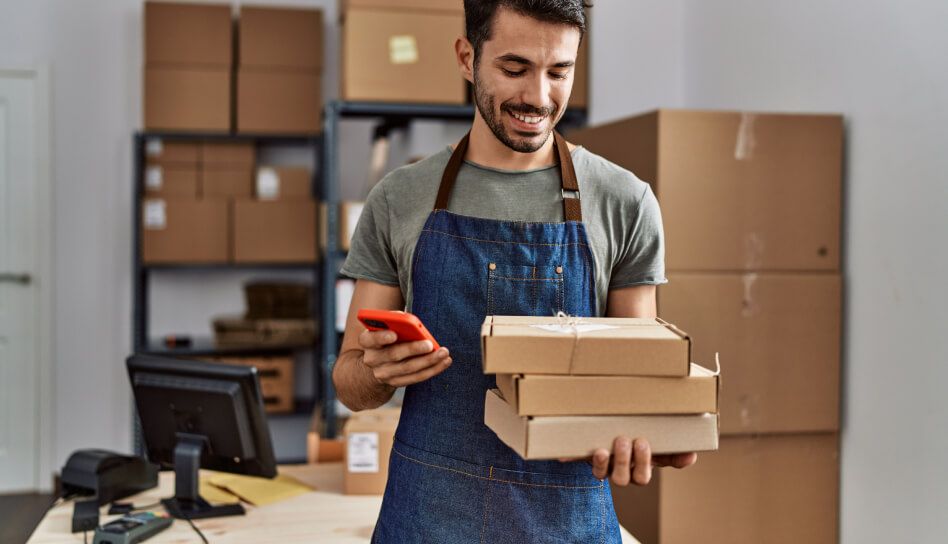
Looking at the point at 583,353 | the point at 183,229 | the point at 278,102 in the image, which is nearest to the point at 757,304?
the point at 583,353

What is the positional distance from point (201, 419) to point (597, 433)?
1271 mm

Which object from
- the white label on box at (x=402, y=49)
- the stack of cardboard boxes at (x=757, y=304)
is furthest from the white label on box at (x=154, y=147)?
the stack of cardboard boxes at (x=757, y=304)

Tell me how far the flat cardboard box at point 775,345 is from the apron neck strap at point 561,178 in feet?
3.09

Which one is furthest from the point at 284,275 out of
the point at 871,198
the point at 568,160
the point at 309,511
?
the point at 568,160

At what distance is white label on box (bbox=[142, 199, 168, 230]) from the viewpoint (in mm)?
4207

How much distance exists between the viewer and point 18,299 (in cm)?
455

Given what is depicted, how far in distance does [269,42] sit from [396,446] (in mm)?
3274

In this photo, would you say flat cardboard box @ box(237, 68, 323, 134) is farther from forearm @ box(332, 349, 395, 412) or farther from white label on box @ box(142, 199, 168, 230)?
forearm @ box(332, 349, 395, 412)

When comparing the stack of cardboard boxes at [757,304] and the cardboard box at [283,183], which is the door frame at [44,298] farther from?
the stack of cardboard boxes at [757,304]

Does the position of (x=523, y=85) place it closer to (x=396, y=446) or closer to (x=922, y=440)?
(x=396, y=446)

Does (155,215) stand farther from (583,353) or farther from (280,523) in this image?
(583,353)

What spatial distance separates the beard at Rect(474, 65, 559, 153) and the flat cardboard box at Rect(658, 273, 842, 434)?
3.44ft

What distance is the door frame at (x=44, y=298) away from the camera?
4531mm

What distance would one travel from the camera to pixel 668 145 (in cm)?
223
